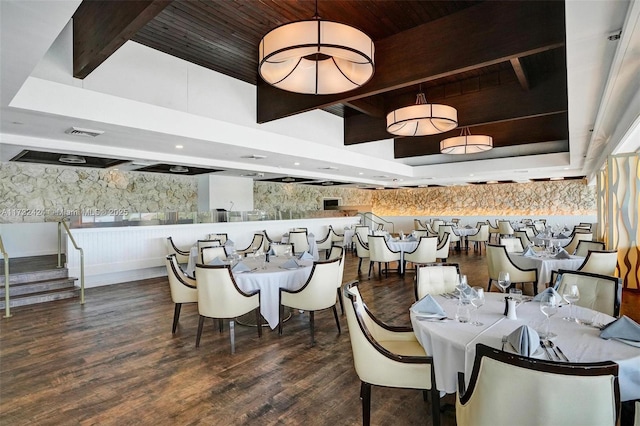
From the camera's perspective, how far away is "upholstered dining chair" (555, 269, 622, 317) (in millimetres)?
2906

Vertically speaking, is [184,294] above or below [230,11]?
below

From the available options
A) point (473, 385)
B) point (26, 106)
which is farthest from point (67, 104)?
point (473, 385)

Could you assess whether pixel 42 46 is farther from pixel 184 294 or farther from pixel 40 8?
pixel 184 294

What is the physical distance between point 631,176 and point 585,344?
633cm

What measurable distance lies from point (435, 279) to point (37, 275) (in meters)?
7.21

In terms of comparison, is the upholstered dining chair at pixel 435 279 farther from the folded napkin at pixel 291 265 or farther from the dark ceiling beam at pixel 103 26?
the dark ceiling beam at pixel 103 26

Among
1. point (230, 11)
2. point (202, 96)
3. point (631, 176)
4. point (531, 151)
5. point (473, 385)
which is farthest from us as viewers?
point (531, 151)

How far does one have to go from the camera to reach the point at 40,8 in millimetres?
2072

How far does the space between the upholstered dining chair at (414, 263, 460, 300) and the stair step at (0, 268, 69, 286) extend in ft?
22.8

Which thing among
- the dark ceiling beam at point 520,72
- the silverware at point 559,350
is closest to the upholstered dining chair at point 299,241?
the dark ceiling beam at point 520,72

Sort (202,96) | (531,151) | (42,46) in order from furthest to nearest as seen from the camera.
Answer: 1. (531,151)
2. (202,96)
3. (42,46)

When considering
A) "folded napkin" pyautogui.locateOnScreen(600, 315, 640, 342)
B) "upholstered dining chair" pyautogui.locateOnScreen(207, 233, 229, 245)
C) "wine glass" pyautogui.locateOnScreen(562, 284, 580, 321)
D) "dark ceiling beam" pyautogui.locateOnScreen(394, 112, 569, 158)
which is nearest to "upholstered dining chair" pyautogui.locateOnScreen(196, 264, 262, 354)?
"wine glass" pyautogui.locateOnScreen(562, 284, 580, 321)

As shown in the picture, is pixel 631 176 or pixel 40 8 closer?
pixel 40 8

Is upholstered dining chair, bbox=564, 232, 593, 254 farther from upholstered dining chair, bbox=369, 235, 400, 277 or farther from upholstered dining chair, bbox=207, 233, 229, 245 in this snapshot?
upholstered dining chair, bbox=207, 233, 229, 245
